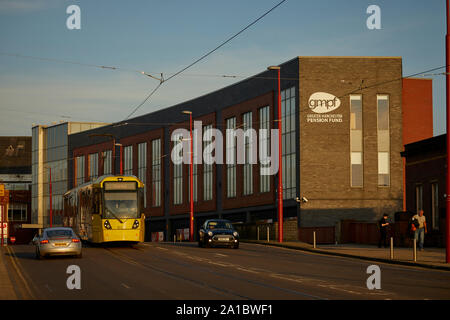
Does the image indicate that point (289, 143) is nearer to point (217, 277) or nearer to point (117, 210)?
point (117, 210)

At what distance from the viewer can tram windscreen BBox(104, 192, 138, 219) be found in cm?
3431

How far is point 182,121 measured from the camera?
8306 centimetres

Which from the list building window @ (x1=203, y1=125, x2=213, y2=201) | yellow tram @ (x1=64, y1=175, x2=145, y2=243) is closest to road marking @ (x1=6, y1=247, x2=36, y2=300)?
yellow tram @ (x1=64, y1=175, x2=145, y2=243)

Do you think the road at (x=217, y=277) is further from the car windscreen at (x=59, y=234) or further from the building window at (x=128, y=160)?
the building window at (x=128, y=160)

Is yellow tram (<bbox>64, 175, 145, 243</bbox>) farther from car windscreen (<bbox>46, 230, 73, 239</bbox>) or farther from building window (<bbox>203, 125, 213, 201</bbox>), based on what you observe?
building window (<bbox>203, 125, 213, 201</bbox>)

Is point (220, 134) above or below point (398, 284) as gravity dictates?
above

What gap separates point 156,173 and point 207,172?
40.3ft

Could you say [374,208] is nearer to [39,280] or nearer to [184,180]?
[184,180]

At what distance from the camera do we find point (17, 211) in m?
121

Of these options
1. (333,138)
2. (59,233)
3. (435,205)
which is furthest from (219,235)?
(333,138)

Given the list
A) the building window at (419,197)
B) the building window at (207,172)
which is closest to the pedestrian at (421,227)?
the building window at (419,197)
